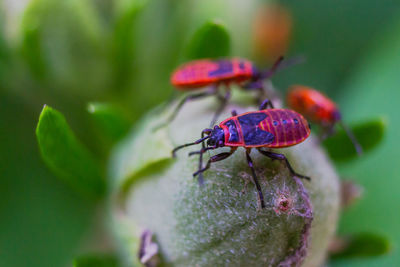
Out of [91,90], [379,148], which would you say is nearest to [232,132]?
[91,90]

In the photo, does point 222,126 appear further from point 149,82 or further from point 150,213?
point 149,82

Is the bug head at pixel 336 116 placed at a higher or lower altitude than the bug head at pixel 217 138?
lower

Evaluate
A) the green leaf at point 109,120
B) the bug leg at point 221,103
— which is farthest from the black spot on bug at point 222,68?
the green leaf at point 109,120

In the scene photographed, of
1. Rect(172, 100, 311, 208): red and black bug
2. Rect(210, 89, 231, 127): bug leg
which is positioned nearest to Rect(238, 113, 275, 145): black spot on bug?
Rect(172, 100, 311, 208): red and black bug

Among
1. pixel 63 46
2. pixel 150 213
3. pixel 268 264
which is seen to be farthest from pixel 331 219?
pixel 63 46

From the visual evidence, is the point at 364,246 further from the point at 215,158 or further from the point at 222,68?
the point at 222,68

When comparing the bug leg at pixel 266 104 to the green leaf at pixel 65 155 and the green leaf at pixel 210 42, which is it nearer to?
the green leaf at pixel 210 42

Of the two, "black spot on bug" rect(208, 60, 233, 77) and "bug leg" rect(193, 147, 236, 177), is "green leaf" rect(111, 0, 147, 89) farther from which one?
"bug leg" rect(193, 147, 236, 177)
